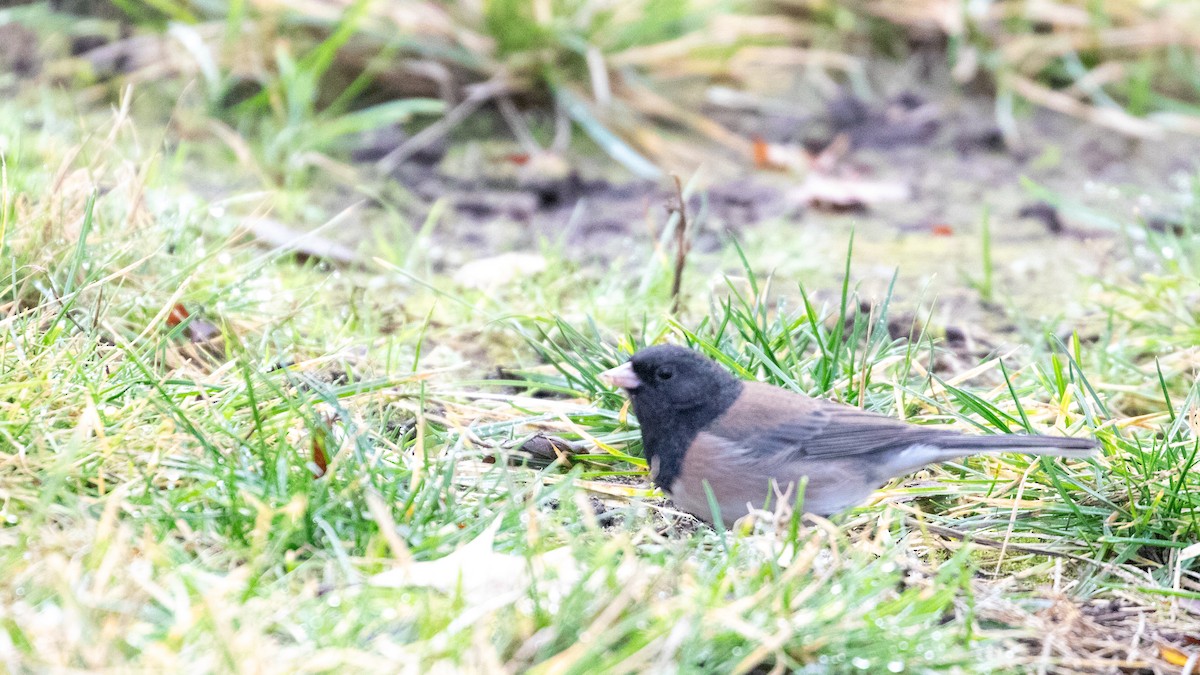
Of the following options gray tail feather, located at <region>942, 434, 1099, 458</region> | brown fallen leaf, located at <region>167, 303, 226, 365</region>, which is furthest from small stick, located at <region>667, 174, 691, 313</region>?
brown fallen leaf, located at <region>167, 303, 226, 365</region>

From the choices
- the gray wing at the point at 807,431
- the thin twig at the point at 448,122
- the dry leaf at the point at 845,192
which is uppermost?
the thin twig at the point at 448,122

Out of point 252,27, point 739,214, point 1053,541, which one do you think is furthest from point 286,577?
point 252,27

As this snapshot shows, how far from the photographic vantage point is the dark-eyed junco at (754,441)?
2.67 meters

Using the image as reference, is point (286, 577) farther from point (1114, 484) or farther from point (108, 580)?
point (1114, 484)

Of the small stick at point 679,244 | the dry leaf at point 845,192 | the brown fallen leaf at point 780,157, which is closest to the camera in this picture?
the small stick at point 679,244

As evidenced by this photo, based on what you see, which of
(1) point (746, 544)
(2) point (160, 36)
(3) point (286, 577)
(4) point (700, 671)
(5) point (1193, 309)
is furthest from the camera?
→ (2) point (160, 36)

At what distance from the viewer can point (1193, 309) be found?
3873 mm

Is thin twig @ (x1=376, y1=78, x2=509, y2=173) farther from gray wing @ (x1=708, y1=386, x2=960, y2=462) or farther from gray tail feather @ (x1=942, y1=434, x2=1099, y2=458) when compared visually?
gray tail feather @ (x1=942, y1=434, x2=1099, y2=458)

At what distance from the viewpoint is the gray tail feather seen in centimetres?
253

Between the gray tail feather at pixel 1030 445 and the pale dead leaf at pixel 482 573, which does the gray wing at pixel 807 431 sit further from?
the pale dead leaf at pixel 482 573

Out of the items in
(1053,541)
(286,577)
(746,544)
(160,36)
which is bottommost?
(1053,541)

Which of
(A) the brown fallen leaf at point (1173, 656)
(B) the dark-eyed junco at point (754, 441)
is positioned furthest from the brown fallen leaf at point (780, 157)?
(A) the brown fallen leaf at point (1173, 656)

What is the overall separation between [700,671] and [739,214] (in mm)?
3388

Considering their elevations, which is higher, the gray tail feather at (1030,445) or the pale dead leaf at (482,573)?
the pale dead leaf at (482,573)
